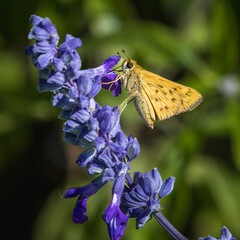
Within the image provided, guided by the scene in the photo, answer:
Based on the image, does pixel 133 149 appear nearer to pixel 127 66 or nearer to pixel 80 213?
pixel 80 213

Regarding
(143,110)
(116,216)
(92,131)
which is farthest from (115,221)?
(143,110)

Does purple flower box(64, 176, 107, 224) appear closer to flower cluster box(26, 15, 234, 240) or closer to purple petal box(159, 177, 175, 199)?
flower cluster box(26, 15, 234, 240)

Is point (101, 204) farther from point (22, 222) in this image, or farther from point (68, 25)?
point (68, 25)

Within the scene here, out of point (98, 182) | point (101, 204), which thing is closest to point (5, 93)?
point (101, 204)

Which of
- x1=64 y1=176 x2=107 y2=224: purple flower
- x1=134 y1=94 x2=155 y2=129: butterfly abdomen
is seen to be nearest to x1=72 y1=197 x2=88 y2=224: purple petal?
x1=64 y1=176 x2=107 y2=224: purple flower

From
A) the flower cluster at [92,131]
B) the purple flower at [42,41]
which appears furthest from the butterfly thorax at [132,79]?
the purple flower at [42,41]

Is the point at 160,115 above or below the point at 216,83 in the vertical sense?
above

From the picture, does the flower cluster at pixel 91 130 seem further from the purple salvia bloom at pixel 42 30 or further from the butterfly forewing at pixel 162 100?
the butterfly forewing at pixel 162 100
